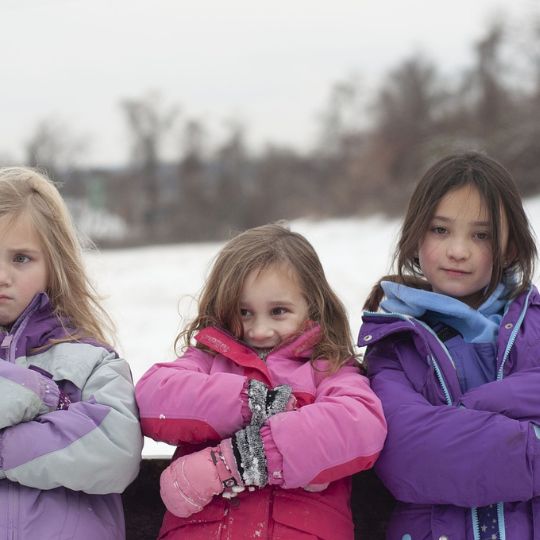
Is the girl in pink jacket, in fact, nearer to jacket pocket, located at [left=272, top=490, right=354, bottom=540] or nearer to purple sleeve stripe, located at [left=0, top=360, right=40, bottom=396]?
jacket pocket, located at [left=272, top=490, right=354, bottom=540]

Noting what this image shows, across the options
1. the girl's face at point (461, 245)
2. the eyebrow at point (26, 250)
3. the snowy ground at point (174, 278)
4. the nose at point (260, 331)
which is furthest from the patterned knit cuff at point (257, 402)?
the snowy ground at point (174, 278)

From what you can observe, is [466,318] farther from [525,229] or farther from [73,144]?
[73,144]

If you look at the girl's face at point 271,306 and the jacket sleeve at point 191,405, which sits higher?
the girl's face at point 271,306

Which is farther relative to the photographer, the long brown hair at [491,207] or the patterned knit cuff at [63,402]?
the long brown hair at [491,207]

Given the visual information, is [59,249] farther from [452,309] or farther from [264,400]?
[452,309]

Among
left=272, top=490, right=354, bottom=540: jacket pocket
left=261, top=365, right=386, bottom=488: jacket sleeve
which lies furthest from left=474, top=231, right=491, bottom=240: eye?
left=272, top=490, right=354, bottom=540: jacket pocket

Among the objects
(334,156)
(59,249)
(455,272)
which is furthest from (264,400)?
(334,156)

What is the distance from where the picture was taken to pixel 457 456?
1876 millimetres

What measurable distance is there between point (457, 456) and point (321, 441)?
0.35 metres

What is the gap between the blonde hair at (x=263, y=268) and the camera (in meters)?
2.29

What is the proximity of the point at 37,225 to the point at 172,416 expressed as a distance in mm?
794

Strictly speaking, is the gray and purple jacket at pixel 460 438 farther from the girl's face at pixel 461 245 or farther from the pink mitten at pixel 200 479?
the pink mitten at pixel 200 479

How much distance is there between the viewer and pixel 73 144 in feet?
97.6

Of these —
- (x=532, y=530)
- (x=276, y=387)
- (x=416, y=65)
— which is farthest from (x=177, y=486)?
(x=416, y=65)
